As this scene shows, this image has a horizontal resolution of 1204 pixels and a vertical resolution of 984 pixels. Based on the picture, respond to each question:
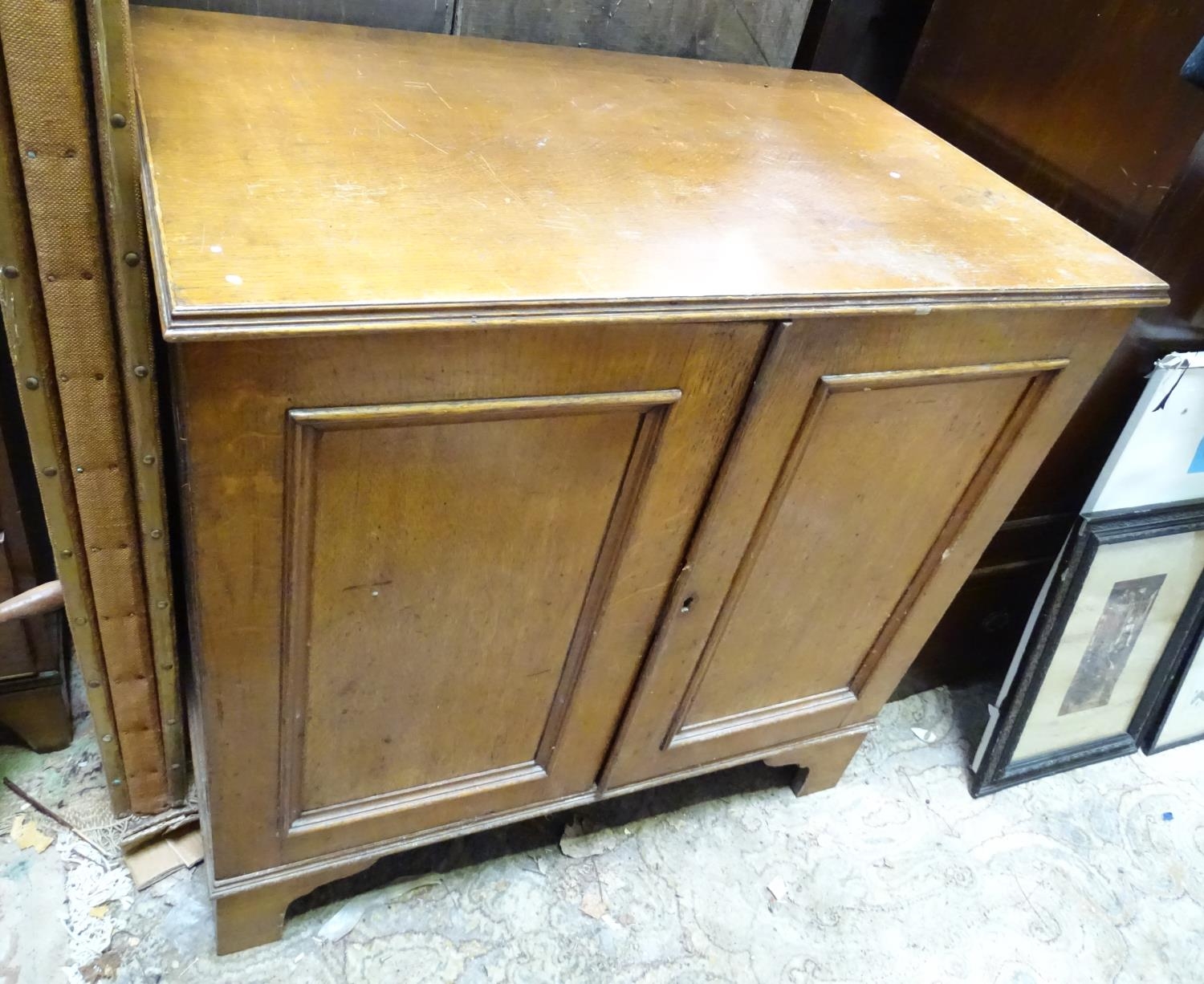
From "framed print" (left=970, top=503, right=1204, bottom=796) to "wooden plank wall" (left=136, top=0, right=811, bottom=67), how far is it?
34.8 inches

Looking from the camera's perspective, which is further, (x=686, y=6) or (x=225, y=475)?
(x=686, y=6)

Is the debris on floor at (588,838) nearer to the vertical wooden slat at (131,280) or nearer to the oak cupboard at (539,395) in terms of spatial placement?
the oak cupboard at (539,395)

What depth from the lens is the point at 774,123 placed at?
1089mm

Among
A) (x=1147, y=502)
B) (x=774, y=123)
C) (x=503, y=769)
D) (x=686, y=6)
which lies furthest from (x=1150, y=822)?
(x=686, y=6)

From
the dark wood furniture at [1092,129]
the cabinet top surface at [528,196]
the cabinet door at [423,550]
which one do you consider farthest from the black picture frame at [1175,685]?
the cabinet door at [423,550]

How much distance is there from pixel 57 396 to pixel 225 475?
0.79 ft

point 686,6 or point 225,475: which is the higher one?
point 686,6

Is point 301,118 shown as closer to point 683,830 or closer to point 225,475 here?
point 225,475

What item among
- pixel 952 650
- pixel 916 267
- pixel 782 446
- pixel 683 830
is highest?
pixel 916 267

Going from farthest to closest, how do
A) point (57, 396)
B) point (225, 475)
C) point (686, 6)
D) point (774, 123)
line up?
point (686, 6), point (774, 123), point (57, 396), point (225, 475)

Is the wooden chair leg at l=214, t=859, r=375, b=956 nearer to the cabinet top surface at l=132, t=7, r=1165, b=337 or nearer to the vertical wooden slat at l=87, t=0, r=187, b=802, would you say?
the vertical wooden slat at l=87, t=0, r=187, b=802

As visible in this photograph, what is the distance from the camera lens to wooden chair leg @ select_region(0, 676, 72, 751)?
4.20 feet

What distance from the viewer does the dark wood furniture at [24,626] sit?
1.08m

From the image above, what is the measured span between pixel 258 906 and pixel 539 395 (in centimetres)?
80
